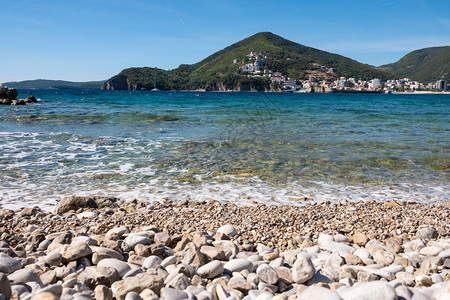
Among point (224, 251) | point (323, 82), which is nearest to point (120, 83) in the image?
point (323, 82)

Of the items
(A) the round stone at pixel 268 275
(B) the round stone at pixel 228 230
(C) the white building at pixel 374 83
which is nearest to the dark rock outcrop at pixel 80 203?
(B) the round stone at pixel 228 230

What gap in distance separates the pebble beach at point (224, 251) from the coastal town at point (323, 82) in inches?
5514

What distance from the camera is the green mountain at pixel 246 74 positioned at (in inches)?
5984

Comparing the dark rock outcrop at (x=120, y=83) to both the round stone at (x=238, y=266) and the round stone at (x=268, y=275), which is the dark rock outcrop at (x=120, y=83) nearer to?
the round stone at (x=238, y=266)

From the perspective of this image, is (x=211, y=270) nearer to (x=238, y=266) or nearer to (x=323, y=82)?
(x=238, y=266)

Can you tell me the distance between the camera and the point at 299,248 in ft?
14.7

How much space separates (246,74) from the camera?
15188cm

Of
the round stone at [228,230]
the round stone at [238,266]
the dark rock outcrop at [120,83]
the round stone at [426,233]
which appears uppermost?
the dark rock outcrop at [120,83]

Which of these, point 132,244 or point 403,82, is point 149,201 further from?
point 403,82

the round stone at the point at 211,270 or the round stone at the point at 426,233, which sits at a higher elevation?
the round stone at the point at 211,270

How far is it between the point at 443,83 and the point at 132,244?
628 ft

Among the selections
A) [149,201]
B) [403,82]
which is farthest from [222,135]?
[403,82]

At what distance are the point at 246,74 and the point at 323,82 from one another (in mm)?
34404

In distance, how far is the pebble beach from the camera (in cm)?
308
